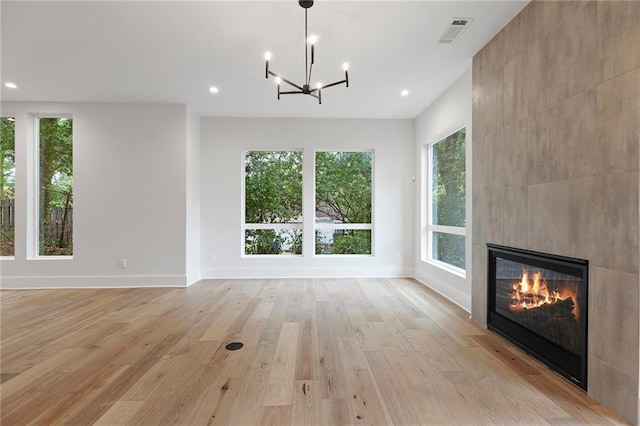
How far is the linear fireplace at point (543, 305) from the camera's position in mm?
2120

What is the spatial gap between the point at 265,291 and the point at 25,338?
8.49 feet

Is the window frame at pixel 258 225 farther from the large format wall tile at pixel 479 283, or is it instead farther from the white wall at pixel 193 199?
the large format wall tile at pixel 479 283

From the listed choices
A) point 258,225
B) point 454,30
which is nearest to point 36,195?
point 258,225

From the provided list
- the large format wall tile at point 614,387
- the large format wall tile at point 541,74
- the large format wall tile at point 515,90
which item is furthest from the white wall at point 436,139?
the large format wall tile at point 614,387

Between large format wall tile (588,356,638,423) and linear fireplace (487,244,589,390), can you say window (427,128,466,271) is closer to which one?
linear fireplace (487,244,589,390)

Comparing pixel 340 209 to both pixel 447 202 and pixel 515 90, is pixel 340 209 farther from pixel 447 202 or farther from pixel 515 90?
pixel 515 90

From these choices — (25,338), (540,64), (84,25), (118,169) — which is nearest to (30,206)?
(118,169)

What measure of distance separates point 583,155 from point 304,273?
14.5 ft

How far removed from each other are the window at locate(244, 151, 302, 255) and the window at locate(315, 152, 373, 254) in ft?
1.24

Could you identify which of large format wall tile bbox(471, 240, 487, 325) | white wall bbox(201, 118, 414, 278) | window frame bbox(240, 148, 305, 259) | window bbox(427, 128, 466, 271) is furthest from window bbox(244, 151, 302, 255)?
large format wall tile bbox(471, 240, 487, 325)

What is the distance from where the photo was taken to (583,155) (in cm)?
206

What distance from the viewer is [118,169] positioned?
199 inches

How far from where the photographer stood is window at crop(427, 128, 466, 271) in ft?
14.0

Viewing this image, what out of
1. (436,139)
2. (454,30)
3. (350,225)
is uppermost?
(454,30)
